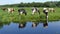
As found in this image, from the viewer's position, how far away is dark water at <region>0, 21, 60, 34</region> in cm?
1590

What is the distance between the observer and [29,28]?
680 inches

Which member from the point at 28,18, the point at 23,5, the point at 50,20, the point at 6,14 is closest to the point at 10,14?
the point at 6,14

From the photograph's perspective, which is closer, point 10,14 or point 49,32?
point 49,32

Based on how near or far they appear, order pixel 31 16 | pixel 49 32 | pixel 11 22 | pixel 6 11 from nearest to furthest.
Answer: pixel 49 32 → pixel 11 22 → pixel 31 16 → pixel 6 11

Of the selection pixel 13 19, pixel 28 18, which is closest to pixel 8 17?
pixel 13 19

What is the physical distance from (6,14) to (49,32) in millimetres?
7437

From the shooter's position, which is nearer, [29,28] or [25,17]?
[29,28]

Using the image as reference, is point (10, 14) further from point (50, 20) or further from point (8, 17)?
point (50, 20)

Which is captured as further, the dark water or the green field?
the green field

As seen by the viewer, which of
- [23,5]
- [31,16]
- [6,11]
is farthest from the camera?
[23,5]

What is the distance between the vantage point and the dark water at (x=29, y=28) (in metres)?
15.9

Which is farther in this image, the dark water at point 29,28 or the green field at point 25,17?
the green field at point 25,17

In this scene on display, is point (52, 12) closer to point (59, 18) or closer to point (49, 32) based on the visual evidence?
point (59, 18)

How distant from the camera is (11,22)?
2008 centimetres
